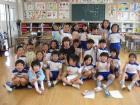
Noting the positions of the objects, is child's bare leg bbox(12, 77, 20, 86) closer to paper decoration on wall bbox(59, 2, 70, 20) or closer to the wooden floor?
the wooden floor

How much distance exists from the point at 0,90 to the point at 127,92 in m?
2.22

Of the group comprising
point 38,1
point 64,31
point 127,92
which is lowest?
point 127,92

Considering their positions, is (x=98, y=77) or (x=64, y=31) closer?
(x=98, y=77)

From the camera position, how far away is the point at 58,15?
9375 mm

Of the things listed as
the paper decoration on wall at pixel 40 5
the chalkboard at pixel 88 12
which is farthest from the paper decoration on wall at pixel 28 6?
the chalkboard at pixel 88 12

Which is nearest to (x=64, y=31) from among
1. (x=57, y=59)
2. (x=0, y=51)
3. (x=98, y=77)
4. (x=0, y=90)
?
(x=57, y=59)

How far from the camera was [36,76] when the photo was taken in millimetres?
3686

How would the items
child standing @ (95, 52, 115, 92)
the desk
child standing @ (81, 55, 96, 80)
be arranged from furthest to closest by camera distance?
the desk < child standing @ (81, 55, 96, 80) < child standing @ (95, 52, 115, 92)

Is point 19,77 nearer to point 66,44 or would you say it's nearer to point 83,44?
point 66,44

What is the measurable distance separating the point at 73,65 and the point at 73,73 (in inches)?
5.9

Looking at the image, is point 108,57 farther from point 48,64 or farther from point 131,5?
point 131,5

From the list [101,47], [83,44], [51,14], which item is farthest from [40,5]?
[101,47]

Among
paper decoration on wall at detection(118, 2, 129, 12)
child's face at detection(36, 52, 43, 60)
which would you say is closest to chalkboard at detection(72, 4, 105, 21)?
paper decoration on wall at detection(118, 2, 129, 12)

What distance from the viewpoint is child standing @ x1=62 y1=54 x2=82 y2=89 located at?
393cm
